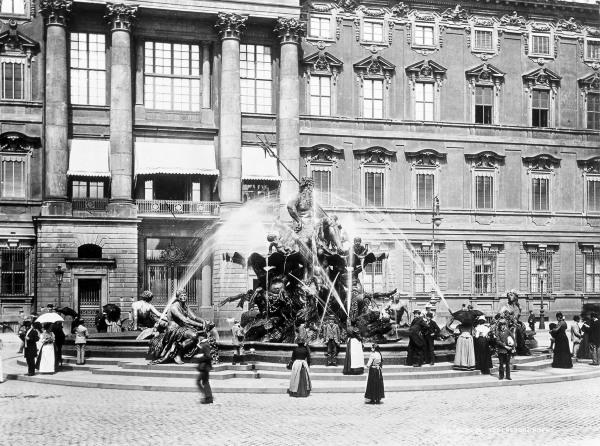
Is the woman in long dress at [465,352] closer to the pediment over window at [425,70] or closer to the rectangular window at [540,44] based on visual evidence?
the pediment over window at [425,70]

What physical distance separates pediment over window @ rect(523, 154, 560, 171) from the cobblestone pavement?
33807 mm

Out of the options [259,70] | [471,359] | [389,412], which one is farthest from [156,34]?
[389,412]

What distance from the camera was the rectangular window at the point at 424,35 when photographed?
5312 centimetres

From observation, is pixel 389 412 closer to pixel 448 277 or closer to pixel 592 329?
pixel 592 329

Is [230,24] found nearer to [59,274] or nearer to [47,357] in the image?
[59,274]

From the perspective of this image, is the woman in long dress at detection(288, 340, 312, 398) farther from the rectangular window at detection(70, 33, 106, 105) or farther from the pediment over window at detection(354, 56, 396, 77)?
the pediment over window at detection(354, 56, 396, 77)

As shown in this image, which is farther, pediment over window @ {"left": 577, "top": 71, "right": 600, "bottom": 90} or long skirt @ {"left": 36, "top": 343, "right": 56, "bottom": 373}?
pediment over window @ {"left": 577, "top": 71, "right": 600, "bottom": 90}

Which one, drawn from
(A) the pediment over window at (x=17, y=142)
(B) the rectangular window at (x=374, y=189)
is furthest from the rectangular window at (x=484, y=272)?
(A) the pediment over window at (x=17, y=142)

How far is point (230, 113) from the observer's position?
1935 inches

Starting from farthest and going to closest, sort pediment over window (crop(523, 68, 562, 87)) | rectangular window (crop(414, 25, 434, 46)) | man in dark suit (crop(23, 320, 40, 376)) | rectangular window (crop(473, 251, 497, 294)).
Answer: pediment over window (crop(523, 68, 562, 87)) < rectangular window (crop(414, 25, 434, 46)) < rectangular window (crop(473, 251, 497, 294)) < man in dark suit (crop(23, 320, 40, 376))

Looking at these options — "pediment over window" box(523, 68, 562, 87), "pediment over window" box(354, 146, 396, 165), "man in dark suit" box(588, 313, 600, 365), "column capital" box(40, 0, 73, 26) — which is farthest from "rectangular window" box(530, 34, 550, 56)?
"man in dark suit" box(588, 313, 600, 365)

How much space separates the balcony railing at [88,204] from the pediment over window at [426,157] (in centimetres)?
1732

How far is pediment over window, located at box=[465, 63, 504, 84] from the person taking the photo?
176 feet

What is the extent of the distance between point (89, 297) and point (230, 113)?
12123 mm
